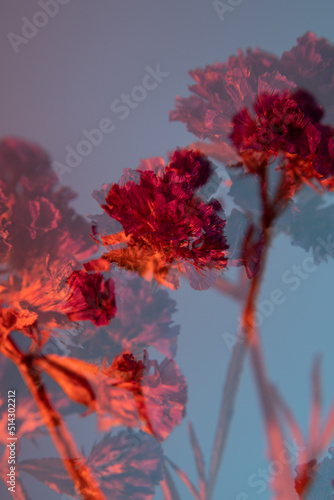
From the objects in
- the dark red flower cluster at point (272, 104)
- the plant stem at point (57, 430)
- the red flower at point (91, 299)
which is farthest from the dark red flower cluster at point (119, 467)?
the dark red flower cluster at point (272, 104)

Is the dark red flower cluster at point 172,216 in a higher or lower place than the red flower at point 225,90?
lower

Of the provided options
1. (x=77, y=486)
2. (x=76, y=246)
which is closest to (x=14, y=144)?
(x=76, y=246)

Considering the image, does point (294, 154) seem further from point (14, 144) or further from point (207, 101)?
point (14, 144)

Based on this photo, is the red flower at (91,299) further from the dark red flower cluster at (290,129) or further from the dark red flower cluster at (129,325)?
the dark red flower cluster at (290,129)

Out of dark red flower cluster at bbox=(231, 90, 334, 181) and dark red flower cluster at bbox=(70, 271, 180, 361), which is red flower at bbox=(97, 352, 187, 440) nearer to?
dark red flower cluster at bbox=(70, 271, 180, 361)

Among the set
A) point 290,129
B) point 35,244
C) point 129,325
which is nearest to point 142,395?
point 129,325

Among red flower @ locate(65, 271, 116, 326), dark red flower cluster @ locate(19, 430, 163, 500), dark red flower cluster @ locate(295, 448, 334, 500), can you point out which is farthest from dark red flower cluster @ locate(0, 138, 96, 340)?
dark red flower cluster @ locate(295, 448, 334, 500)
